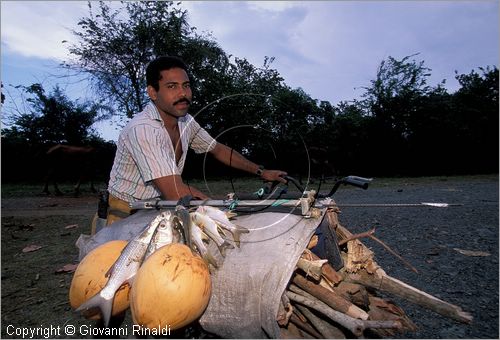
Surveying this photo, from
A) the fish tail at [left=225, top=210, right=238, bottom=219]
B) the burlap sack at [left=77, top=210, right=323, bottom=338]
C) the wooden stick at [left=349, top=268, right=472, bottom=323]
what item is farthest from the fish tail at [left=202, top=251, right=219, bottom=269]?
the wooden stick at [left=349, top=268, right=472, bottom=323]

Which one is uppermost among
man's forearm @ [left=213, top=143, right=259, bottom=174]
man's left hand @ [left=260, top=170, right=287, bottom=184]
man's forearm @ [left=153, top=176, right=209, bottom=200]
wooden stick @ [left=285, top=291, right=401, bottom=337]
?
man's forearm @ [left=213, top=143, right=259, bottom=174]

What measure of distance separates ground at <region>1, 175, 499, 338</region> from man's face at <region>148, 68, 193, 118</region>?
1427 millimetres

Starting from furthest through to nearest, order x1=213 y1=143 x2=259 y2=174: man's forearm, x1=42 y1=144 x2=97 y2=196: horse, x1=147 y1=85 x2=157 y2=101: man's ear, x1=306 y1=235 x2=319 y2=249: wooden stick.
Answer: x1=42 y1=144 x2=97 y2=196: horse
x1=213 y1=143 x2=259 y2=174: man's forearm
x1=147 y1=85 x2=157 y2=101: man's ear
x1=306 y1=235 x2=319 y2=249: wooden stick

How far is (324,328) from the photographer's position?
138 cm

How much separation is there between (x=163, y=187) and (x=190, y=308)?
944 mm

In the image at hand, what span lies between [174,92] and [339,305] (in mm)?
1785

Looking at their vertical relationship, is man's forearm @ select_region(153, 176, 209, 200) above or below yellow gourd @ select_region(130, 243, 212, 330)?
above

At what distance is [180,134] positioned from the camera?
275cm

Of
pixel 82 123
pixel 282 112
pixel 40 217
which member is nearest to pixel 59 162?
pixel 40 217

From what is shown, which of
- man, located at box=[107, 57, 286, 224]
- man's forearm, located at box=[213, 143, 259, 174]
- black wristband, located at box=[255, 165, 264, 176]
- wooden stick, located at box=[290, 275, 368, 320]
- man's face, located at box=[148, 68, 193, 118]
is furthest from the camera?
man's forearm, located at box=[213, 143, 259, 174]

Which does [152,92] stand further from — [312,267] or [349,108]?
→ [349,108]

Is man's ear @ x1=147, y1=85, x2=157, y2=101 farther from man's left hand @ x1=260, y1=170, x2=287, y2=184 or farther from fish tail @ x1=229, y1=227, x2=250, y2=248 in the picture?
fish tail @ x1=229, y1=227, x2=250, y2=248

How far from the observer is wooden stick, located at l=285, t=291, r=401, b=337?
125cm

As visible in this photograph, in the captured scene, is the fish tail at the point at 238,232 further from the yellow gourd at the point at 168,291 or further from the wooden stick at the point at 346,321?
the wooden stick at the point at 346,321
